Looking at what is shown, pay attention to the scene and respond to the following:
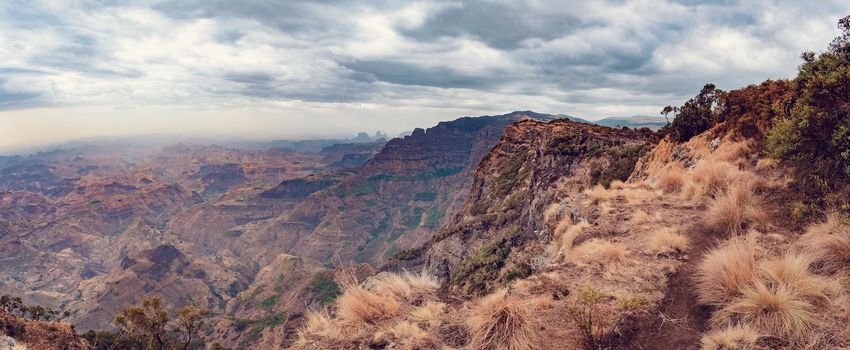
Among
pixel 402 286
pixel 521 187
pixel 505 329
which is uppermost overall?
pixel 505 329

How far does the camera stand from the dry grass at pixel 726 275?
6.04 metres

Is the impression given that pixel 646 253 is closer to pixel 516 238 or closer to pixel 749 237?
pixel 749 237

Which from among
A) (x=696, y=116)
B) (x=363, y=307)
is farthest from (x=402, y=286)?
(x=696, y=116)

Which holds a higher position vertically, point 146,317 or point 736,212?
point 736,212

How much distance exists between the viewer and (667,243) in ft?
29.8

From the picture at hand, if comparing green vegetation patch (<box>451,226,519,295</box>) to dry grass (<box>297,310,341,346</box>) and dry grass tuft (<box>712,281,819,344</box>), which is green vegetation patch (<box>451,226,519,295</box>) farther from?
dry grass tuft (<box>712,281,819,344</box>)

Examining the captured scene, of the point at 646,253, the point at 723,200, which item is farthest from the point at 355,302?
the point at 723,200

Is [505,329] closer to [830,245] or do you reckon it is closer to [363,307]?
[363,307]

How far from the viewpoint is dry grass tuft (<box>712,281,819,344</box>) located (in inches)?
198

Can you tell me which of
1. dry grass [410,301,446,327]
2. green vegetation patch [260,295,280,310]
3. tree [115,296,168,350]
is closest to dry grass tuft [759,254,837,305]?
dry grass [410,301,446,327]

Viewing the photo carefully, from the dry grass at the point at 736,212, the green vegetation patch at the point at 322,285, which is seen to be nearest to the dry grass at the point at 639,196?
the dry grass at the point at 736,212

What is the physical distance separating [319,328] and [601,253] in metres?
6.40

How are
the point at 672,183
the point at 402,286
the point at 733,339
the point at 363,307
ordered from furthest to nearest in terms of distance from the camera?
1. the point at 672,183
2. the point at 402,286
3. the point at 363,307
4. the point at 733,339

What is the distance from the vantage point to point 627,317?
249 inches
